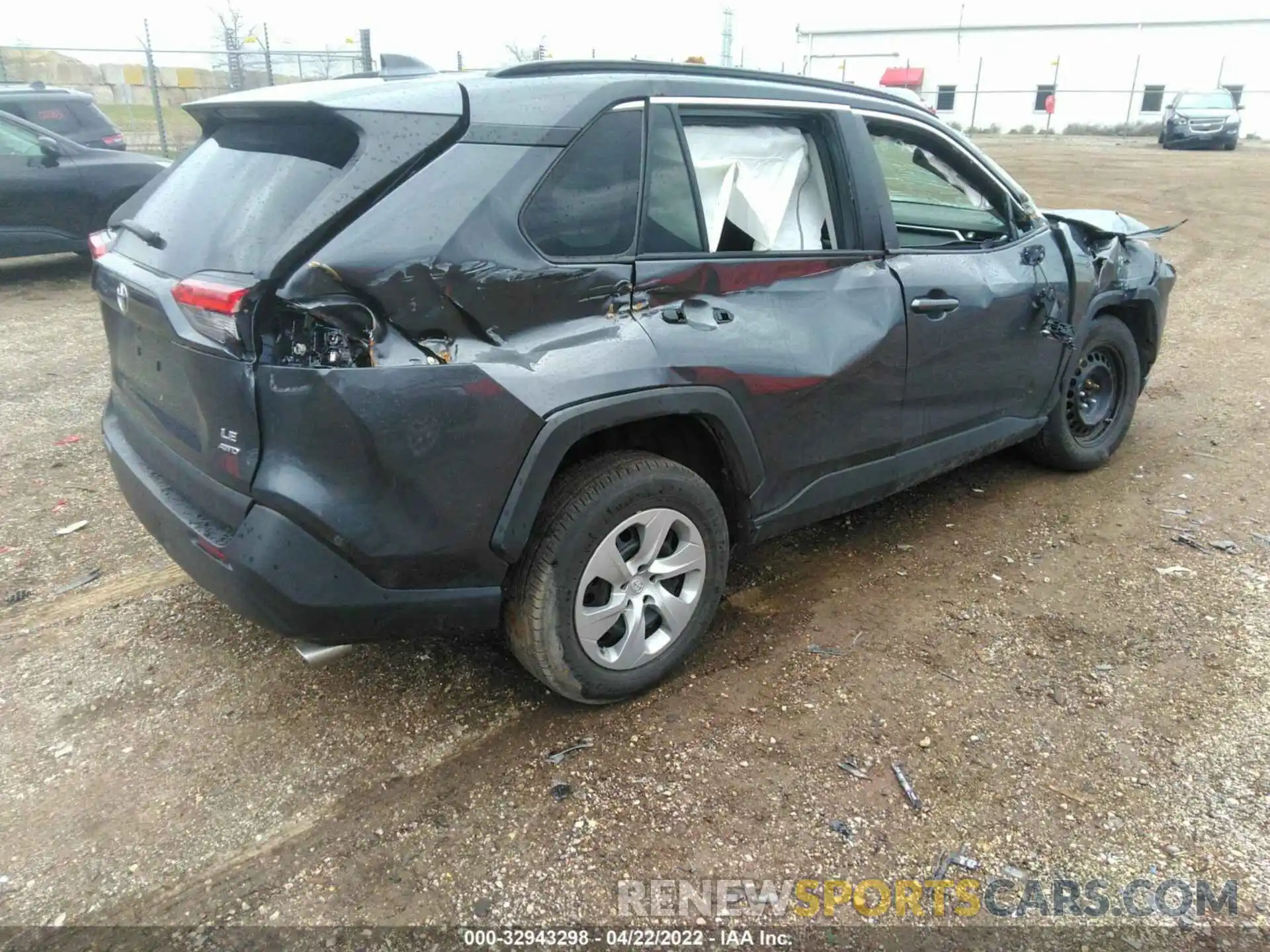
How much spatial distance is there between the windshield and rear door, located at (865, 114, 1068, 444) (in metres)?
28.0

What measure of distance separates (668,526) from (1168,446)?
3655 millimetres

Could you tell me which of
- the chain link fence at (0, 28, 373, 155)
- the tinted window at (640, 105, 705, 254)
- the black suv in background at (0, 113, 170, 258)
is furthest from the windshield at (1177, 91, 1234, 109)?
the tinted window at (640, 105, 705, 254)

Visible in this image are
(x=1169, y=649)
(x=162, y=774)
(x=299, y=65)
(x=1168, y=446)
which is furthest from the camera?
(x=299, y=65)

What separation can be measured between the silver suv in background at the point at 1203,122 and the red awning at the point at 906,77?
20.2 meters

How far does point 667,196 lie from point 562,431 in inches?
33.0

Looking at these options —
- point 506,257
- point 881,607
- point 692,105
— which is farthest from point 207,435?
point 881,607

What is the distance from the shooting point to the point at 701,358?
2.69 meters

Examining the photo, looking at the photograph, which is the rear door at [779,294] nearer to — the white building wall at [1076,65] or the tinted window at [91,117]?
the tinted window at [91,117]

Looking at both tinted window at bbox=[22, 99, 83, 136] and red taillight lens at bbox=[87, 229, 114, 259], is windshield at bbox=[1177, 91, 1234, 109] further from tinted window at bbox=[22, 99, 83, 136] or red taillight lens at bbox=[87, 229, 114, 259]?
red taillight lens at bbox=[87, 229, 114, 259]

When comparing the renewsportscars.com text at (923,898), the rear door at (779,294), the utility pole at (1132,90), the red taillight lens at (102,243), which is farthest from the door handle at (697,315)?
the utility pole at (1132,90)

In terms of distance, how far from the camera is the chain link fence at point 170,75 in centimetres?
1397

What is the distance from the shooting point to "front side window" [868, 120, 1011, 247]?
3463 mm

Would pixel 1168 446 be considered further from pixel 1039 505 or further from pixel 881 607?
pixel 881 607

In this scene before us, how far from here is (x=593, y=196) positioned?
2.54 m
